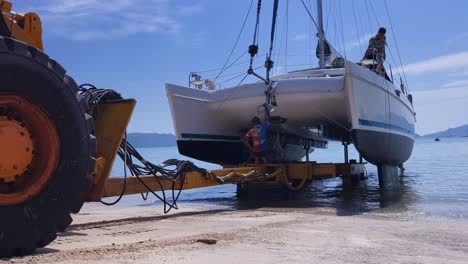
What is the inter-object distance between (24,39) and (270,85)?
753 centimetres

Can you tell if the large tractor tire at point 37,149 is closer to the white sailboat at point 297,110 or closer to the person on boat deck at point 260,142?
the person on boat deck at point 260,142

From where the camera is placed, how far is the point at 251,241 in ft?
14.2

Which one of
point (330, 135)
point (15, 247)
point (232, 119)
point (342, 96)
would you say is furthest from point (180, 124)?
point (15, 247)

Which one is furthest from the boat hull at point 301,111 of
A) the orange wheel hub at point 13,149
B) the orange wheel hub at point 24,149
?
the orange wheel hub at point 13,149

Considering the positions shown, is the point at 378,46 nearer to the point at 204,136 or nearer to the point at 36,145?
the point at 204,136

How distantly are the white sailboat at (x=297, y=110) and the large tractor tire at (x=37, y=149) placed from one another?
24.4 ft

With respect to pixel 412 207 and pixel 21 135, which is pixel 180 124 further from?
pixel 21 135

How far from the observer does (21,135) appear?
318 cm

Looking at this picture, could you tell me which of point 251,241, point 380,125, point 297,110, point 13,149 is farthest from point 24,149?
point 380,125

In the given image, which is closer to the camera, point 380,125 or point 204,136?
point 380,125

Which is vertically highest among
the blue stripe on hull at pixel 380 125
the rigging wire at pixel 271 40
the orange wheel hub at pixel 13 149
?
the rigging wire at pixel 271 40

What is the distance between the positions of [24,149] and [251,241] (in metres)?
2.03

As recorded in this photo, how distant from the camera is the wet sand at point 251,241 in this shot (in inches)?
140

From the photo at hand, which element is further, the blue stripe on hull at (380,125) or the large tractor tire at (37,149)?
the blue stripe on hull at (380,125)
